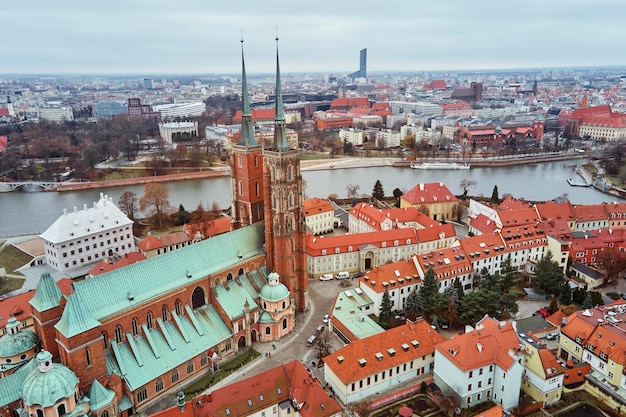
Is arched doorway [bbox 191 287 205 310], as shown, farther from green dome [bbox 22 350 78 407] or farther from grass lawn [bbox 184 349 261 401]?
green dome [bbox 22 350 78 407]

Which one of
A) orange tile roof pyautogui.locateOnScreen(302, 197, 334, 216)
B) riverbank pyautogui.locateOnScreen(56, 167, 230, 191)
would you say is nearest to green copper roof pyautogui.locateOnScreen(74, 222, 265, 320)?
orange tile roof pyautogui.locateOnScreen(302, 197, 334, 216)

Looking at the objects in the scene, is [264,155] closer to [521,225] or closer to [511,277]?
[511,277]

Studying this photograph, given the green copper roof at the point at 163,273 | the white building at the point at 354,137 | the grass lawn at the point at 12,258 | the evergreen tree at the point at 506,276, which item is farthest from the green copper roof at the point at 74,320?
the white building at the point at 354,137

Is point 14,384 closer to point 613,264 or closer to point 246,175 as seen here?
point 246,175

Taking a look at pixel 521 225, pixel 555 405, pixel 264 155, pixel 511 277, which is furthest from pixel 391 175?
pixel 555 405

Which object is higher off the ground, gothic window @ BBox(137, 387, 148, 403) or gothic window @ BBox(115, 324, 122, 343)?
gothic window @ BBox(115, 324, 122, 343)

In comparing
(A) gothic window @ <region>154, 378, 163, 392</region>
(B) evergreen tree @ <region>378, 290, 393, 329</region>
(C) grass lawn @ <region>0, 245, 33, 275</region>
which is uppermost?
(B) evergreen tree @ <region>378, 290, 393, 329</region>

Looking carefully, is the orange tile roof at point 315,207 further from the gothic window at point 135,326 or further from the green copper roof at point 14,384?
the green copper roof at point 14,384
